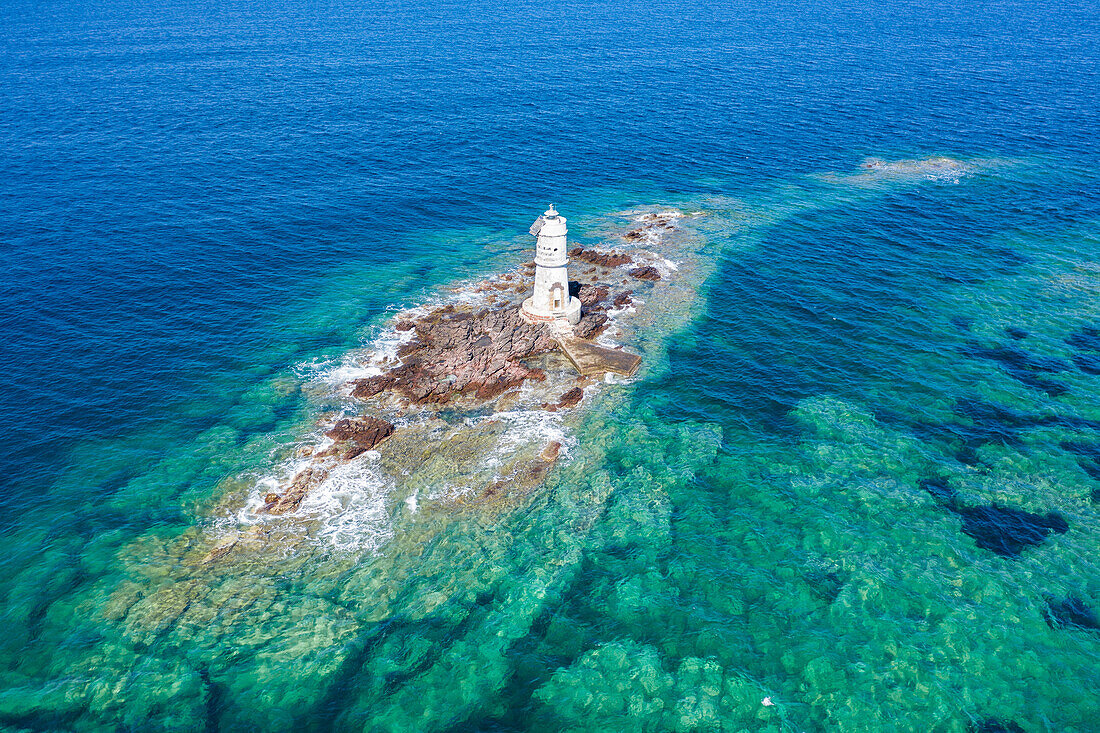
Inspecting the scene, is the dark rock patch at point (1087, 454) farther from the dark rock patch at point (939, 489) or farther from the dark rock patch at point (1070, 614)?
the dark rock patch at point (1070, 614)

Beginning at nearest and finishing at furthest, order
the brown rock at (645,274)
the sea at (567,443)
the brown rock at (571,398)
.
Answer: the sea at (567,443) → the brown rock at (571,398) → the brown rock at (645,274)

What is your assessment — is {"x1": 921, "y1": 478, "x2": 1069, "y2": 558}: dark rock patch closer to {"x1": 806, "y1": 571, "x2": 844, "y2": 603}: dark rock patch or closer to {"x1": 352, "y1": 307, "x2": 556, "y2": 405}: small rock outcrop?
{"x1": 806, "y1": 571, "x2": 844, "y2": 603}: dark rock patch

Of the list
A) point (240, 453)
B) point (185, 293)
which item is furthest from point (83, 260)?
point (240, 453)

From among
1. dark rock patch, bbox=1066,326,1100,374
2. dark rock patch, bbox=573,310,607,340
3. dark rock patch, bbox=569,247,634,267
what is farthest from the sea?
dark rock patch, bbox=569,247,634,267

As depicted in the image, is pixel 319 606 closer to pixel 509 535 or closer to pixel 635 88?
pixel 509 535

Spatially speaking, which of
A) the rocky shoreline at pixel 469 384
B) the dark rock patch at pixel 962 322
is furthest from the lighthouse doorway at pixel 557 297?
the dark rock patch at pixel 962 322

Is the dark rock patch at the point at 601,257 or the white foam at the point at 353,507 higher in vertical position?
the dark rock patch at the point at 601,257

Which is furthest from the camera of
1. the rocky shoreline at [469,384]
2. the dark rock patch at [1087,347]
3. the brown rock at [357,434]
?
the dark rock patch at [1087,347]
